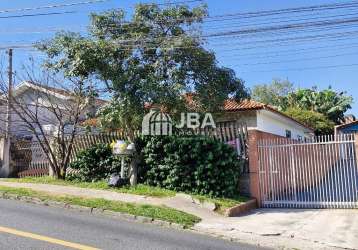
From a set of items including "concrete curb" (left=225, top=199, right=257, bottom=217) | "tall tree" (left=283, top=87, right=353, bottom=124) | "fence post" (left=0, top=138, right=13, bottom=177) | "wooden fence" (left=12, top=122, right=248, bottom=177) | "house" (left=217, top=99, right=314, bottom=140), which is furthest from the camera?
"tall tree" (left=283, top=87, right=353, bottom=124)

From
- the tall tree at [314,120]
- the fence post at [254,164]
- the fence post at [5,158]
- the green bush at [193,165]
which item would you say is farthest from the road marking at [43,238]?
the tall tree at [314,120]

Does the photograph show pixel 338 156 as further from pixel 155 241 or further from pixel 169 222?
pixel 155 241

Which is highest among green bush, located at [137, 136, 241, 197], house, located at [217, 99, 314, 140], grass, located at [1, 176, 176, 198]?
house, located at [217, 99, 314, 140]

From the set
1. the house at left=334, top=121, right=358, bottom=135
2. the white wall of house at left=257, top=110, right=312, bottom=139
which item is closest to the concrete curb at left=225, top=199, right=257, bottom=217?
the white wall of house at left=257, top=110, right=312, bottom=139

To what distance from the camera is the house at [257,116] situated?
19109 mm

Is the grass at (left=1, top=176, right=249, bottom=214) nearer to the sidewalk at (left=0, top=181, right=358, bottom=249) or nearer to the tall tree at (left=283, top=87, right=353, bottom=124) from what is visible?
the sidewalk at (left=0, top=181, right=358, bottom=249)

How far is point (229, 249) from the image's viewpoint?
7.86 metres

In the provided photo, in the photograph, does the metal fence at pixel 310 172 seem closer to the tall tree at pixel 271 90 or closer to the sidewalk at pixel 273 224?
the sidewalk at pixel 273 224

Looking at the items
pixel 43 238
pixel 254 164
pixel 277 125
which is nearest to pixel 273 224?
pixel 254 164

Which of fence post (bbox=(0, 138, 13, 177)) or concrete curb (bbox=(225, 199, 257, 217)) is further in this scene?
fence post (bbox=(0, 138, 13, 177))

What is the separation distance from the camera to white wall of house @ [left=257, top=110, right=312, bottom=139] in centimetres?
2094

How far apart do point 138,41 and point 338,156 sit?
6.77 m

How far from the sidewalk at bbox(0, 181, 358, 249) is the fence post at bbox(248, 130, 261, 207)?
915mm

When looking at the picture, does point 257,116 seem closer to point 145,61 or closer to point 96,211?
point 145,61
